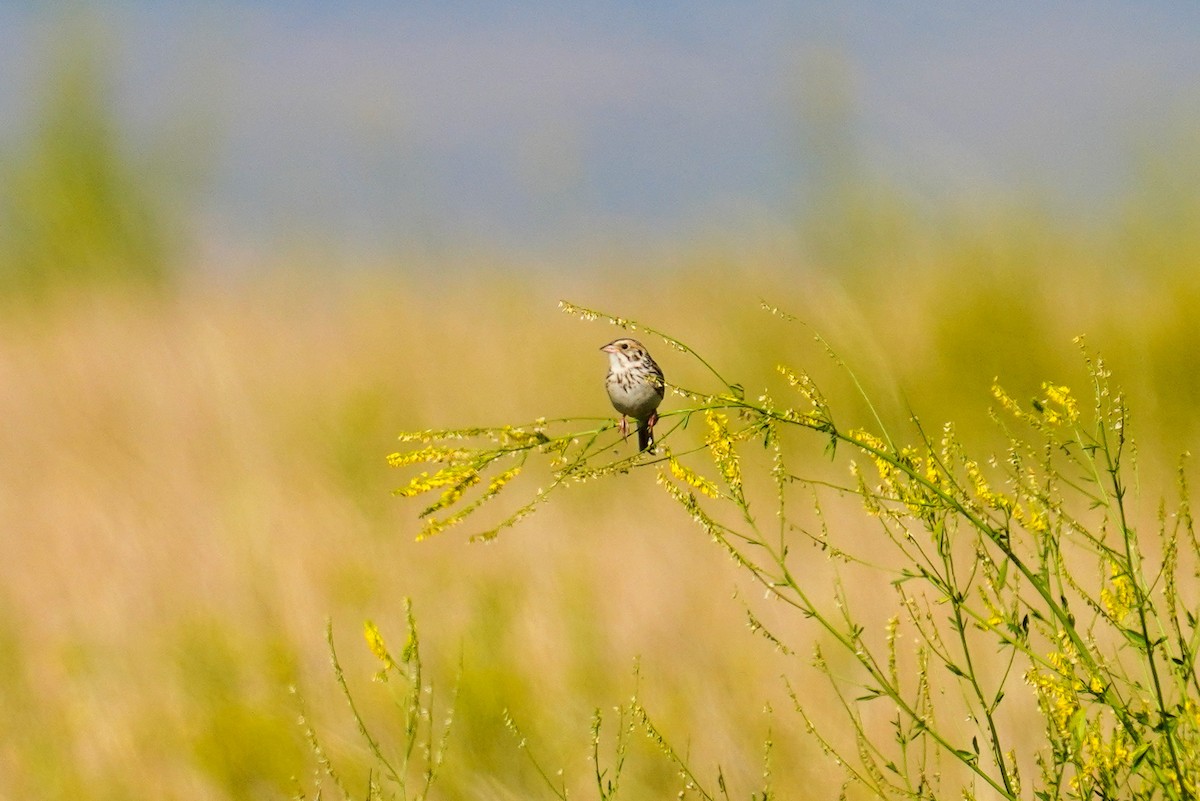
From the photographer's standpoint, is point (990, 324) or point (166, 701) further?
point (990, 324)

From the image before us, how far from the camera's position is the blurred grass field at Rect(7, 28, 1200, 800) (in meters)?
3.30

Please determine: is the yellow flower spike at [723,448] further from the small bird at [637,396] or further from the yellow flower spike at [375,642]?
the yellow flower spike at [375,642]

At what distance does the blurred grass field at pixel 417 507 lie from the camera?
10.8 feet

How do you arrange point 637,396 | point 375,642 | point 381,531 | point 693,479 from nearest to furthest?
point 693,479 → point 375,642 → point 637,396 → point 381,531

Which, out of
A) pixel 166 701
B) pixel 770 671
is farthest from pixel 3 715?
pixel 770 671

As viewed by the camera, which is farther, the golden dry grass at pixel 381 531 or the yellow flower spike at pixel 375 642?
the golden dry grass at pixel 381 531

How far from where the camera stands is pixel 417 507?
5.28 meters

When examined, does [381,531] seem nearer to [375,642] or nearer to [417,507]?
[417,507]

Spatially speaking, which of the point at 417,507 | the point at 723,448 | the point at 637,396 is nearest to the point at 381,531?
the point at 417,507

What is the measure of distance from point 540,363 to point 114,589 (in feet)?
8.06

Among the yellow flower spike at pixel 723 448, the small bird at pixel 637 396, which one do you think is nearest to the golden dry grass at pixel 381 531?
the small bird at pixel 637 396

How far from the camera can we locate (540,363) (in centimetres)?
634

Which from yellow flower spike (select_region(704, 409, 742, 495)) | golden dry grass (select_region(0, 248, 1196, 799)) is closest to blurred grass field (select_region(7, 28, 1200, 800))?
golden dry grass (select_region(0, 248, 1196, 799))

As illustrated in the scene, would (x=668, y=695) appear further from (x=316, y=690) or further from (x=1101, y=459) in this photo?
(x=1101, y=459)
